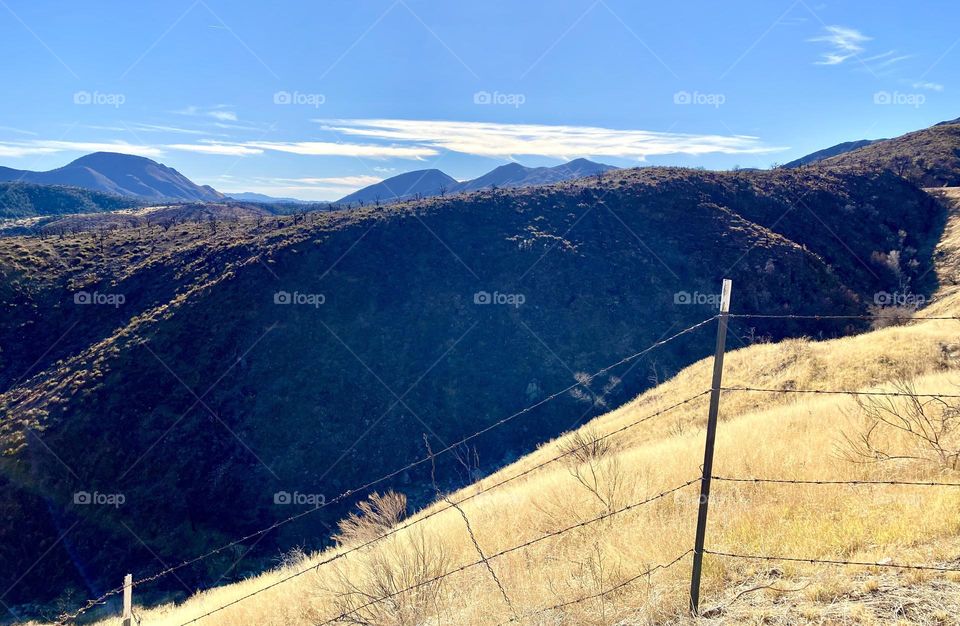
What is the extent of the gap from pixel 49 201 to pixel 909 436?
18539 cm

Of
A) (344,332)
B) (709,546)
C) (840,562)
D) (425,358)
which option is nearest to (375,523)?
(709,546)

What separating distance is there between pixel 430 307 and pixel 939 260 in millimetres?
40959

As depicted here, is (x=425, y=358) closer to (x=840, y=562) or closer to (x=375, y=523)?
(x=375, y=523)

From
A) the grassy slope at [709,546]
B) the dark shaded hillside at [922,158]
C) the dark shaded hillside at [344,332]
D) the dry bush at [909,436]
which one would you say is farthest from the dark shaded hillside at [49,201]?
the dark shaded hillside at [922,158]

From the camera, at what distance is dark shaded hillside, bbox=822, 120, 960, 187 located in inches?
2258

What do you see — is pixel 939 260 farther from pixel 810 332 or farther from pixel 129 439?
pixel 129 439

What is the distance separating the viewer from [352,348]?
3231 cm

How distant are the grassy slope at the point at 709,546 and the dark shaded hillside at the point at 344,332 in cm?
886

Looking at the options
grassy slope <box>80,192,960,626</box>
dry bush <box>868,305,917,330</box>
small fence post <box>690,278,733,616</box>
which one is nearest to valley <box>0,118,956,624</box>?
grassy slope <box>80,192,960,626</box>

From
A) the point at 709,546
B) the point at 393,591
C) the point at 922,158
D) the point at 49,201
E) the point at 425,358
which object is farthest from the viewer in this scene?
the point at 49,201

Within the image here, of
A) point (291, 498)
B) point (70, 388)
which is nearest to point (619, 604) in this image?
point (291, 498)

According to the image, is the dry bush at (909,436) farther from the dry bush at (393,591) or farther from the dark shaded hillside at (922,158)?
the dark shaded hillside at (922,158)

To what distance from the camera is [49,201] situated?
138875 mm

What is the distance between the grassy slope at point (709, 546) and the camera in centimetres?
458
